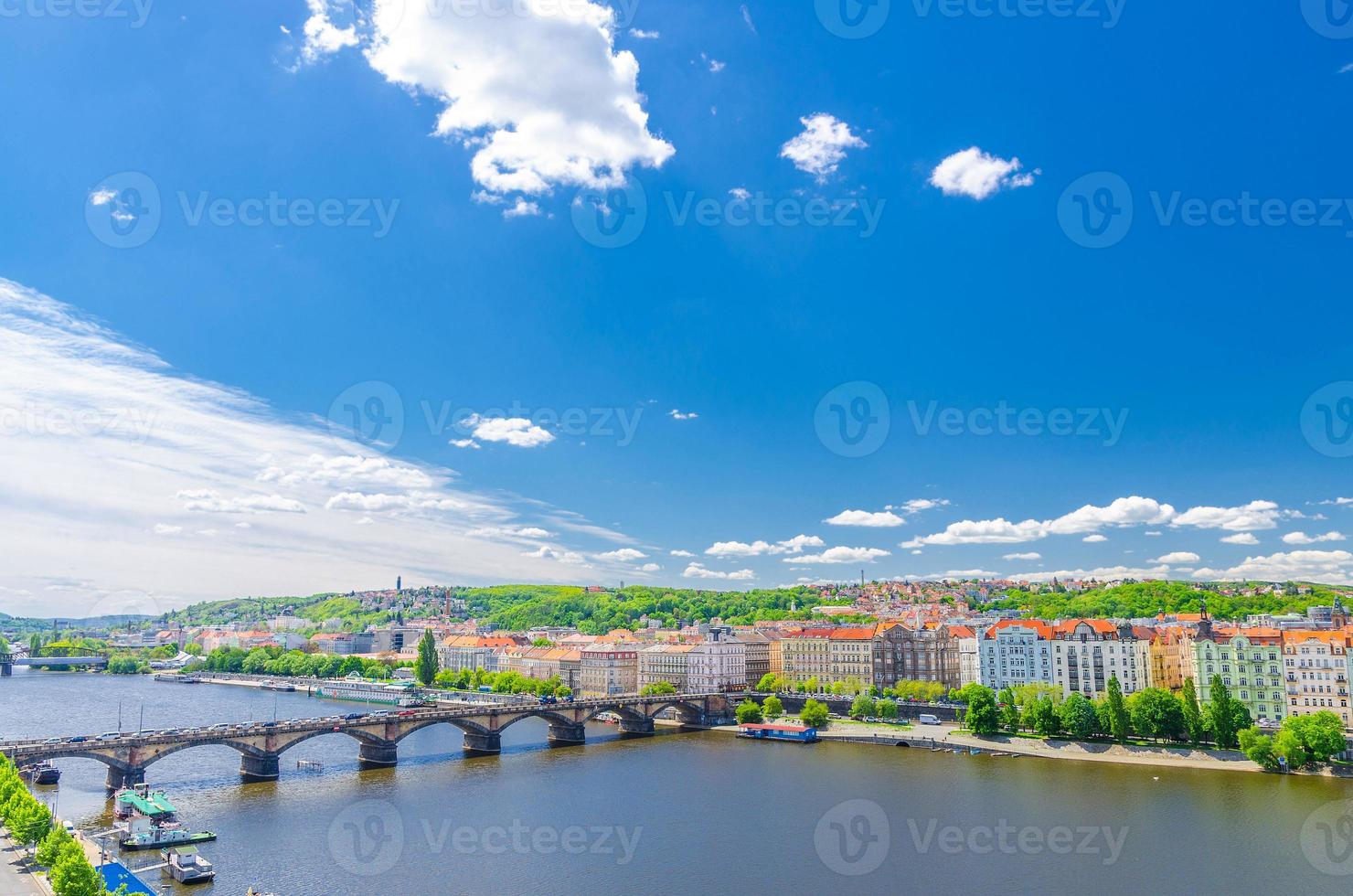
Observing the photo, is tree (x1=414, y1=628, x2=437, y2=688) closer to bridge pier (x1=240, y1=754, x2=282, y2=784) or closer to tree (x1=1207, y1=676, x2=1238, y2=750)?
bridge pier (x1=240, y1=754, x2=282, y2=784)

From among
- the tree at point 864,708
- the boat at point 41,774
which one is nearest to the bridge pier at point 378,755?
the boat at point 41,774

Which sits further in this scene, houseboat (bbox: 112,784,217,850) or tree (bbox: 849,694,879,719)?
tree (bbox: 849,694,879,719)

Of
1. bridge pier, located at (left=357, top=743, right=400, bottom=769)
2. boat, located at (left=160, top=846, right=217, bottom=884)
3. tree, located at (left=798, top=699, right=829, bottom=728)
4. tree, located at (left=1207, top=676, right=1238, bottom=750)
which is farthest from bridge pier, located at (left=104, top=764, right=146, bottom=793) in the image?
tree, located at (left=1207, top=676, right=1238, bottom=750)

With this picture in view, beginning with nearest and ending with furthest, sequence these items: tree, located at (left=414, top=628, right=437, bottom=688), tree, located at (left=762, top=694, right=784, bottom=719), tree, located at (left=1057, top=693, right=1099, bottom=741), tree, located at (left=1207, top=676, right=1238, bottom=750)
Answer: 1. tree, located at (left=1207, top=676, right=1238, bottom=750)
2. tree, located at (left=1057, top=693, right=1099, bottom=741)
3. tree, located at (left=762, top=694, right=784, bottom=719)
4. tree, located at (left=414, top=628, right=437, bottom=688)

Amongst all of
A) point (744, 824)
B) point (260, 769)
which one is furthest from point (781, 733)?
point (260, 769)

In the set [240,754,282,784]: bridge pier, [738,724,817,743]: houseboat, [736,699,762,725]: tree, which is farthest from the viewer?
[736,699,762,725]: tree

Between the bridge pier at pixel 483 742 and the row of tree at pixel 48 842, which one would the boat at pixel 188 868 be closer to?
the row of tree at pixel 48 842

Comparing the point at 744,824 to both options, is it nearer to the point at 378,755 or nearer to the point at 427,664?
the point at 378,755
